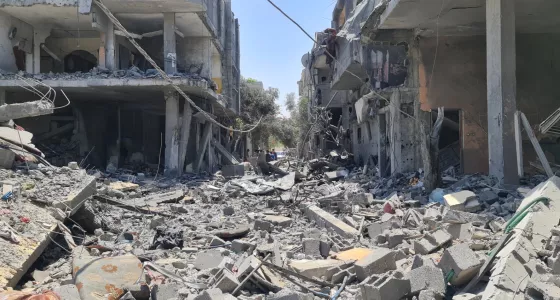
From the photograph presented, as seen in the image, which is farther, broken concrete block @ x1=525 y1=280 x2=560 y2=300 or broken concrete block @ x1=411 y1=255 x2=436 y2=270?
broken concrete block @ x1=411 y1=255 x2=436 y2=270

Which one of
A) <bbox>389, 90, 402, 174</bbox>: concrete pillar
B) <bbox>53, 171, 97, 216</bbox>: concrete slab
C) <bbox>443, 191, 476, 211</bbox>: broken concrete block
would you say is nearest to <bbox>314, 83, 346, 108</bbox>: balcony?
<bbox>389, 90, 402, 174</bbox>: concrete pillar

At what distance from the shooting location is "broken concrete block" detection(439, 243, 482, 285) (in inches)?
152

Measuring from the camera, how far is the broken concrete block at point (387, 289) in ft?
12.0

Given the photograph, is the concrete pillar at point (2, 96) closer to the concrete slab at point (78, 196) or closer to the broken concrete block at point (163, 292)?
the concrete slab at point (78, 196)

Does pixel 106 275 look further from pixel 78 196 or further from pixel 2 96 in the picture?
pixel 2 96

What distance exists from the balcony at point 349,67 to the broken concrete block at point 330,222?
6.94m

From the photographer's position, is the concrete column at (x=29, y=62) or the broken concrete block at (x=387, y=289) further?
the concrete column at (x=29, y=62)

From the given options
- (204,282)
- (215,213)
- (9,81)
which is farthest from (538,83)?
(9,81)

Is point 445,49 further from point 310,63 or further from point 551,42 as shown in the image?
point 310,63

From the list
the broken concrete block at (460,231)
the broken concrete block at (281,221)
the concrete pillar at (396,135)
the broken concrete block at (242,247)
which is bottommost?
the broken concrete block at (281,221)

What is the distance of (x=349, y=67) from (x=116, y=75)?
8310mm

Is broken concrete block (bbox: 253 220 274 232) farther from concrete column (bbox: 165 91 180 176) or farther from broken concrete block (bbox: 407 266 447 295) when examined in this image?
concrete column (bbox: 165 91 180 176)

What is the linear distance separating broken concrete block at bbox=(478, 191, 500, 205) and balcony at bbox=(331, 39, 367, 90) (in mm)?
7432

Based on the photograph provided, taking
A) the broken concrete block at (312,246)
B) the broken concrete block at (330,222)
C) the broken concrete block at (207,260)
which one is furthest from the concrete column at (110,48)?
the broken concrete block at (312,246)
